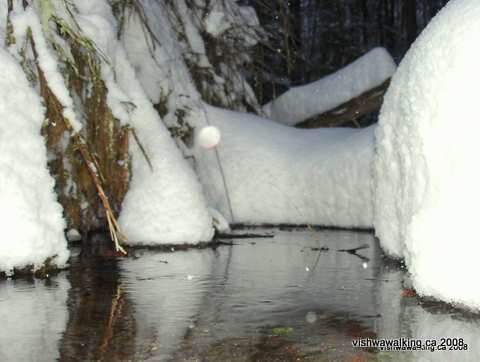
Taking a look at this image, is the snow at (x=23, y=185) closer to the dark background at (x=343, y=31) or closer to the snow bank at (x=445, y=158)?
the snow bank at (x=445, y=158)

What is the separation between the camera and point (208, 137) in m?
10.8

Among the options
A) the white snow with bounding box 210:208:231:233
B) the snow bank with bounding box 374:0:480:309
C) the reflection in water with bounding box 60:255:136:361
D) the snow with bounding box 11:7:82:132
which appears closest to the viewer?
the reflection in water with bounding box 60:255:136:361

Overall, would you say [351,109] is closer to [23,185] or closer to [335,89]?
[335,89]

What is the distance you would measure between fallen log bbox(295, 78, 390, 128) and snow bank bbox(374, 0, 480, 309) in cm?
622

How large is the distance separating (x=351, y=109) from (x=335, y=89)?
15.9 inches

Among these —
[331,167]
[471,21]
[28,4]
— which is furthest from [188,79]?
[471,21]

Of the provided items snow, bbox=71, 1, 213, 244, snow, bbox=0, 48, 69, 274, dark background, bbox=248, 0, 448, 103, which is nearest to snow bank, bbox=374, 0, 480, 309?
snow, bbox=0, 48, 69, 274

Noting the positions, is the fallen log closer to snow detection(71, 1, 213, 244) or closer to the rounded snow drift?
the rounded snow drift

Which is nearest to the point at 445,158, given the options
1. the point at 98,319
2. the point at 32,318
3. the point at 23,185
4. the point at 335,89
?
the point at 98,319

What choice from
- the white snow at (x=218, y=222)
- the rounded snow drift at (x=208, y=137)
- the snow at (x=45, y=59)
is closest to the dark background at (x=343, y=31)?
the rounded snow drift at (x=208, y=137)

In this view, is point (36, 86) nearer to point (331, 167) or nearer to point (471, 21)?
point (471, 21)

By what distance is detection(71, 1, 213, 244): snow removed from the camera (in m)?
7.84

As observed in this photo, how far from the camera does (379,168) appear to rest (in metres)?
6.43

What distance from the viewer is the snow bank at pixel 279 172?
1030 centimetres
